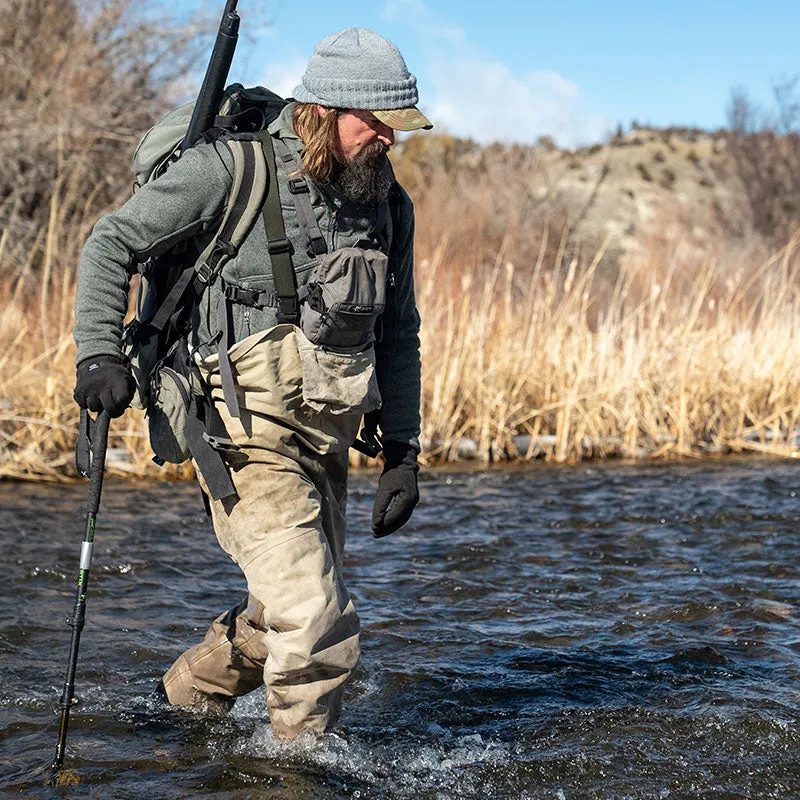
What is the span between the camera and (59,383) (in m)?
8.05

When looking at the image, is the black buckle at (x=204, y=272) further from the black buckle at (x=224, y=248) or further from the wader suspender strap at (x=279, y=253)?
the wader suspender strap at (x=279, y=253)

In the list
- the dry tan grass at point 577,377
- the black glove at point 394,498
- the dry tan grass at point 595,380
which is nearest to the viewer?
the black glove at point 394,498

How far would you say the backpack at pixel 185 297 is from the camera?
10.5 ft

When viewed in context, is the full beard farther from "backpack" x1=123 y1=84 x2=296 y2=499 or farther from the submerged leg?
the submerged leg

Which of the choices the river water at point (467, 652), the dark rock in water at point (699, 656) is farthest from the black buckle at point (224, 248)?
the dark rock in water at point (699, 656)

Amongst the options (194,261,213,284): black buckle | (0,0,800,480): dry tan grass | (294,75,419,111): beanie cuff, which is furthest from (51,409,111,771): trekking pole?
(0,0,800,480): dry tan grass

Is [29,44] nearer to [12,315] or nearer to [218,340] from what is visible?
[12,315]

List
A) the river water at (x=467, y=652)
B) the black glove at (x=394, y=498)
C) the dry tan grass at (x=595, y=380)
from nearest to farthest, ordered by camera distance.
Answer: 1. the river water at (x=467, y=652)
2. the black glove at (x=394, y=498)
3. the dry tan grass at (x=595, y=380)

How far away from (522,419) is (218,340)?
6.17m

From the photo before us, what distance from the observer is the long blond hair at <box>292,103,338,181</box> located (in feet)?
10.4

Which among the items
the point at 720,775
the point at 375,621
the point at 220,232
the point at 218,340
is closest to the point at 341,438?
the point at 218,340

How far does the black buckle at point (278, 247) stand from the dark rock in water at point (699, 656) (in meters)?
2.51

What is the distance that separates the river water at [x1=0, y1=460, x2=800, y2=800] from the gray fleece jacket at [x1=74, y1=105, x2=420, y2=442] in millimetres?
1359

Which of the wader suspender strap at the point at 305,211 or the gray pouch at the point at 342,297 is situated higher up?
the wader suspender strap at the point at 305,211
